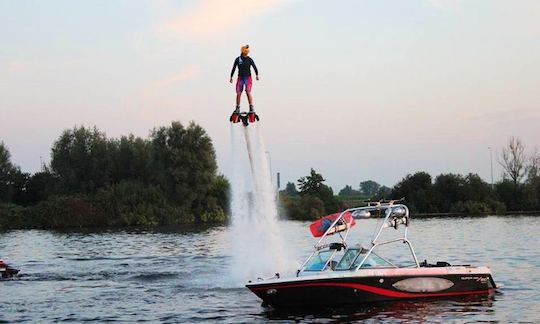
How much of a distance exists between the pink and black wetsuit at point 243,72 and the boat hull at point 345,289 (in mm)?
8976

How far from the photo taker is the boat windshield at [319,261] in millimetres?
31781

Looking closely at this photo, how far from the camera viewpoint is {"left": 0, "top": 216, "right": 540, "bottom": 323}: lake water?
30.8 metres

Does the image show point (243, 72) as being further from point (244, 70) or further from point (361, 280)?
point (361, 280)

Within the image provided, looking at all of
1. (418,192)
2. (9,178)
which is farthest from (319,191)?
(9,178)

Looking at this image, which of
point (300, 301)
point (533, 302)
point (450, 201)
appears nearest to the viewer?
Answer: point (300, 301)

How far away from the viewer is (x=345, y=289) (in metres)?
31.0

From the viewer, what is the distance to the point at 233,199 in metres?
41.9

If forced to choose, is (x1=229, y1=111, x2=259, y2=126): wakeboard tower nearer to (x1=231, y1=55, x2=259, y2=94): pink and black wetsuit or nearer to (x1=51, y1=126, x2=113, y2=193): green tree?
(x1=231, y1=55, x2=259, y2=94): pink and black wetsuit

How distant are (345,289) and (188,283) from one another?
13964 mm

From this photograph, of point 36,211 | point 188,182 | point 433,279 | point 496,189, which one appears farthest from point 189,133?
point 433,279

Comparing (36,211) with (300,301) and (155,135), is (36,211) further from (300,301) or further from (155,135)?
(300,301)

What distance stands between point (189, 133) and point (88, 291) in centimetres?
7721

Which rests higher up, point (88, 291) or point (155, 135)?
point (155, 135)

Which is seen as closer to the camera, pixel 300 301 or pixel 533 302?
pixel 300 301
